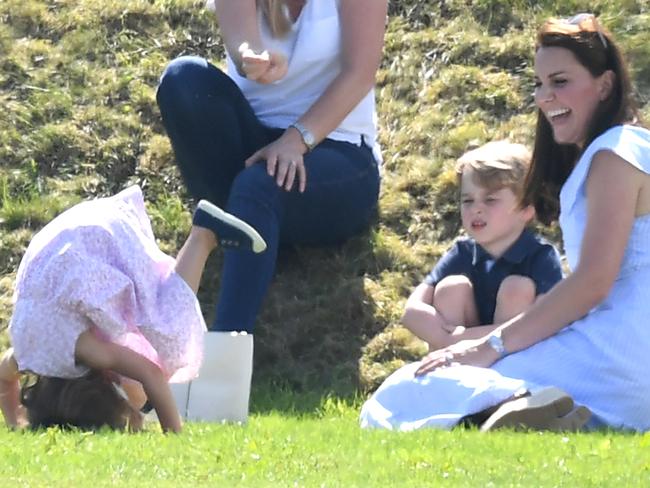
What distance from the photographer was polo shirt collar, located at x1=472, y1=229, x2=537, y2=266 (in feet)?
21.6

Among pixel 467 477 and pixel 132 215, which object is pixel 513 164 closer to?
pixel 132 215

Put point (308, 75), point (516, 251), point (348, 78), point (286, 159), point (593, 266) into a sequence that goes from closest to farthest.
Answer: point (593, 266), point (516, 251), point (286, 159), point (348, 78), point (308, 75)

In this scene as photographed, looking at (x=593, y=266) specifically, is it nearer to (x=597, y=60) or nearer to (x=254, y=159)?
(x=597, y=60)

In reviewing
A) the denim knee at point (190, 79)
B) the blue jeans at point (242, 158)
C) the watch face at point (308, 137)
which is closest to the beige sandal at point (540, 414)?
the blue jeans at point (242, 158)

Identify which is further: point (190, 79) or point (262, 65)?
point (190, 79)

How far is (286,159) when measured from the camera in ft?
22.1

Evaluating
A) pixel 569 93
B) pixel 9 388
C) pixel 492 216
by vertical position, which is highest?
pixel 569 93

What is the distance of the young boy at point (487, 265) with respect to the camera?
641 centimetres

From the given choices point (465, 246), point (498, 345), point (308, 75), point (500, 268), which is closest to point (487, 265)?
point (500, 268)

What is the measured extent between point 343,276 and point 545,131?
5.67 ft

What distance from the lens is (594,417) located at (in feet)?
18.7

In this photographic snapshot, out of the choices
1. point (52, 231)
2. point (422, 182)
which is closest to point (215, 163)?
point (422, 182)

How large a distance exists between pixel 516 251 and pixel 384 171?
1.80 meters

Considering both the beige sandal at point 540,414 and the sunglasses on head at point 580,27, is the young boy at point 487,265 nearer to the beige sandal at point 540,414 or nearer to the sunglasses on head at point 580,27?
the sunglasses on head at point 580,27
